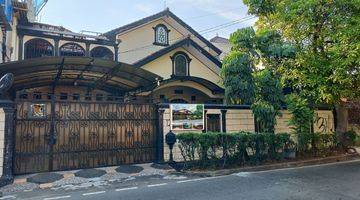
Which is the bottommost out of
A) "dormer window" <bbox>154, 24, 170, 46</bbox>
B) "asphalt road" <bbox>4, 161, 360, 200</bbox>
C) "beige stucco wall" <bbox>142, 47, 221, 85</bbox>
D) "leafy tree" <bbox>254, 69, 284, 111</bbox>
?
"asphalt road" <bbox>4, 161, 360, 200</bbox>

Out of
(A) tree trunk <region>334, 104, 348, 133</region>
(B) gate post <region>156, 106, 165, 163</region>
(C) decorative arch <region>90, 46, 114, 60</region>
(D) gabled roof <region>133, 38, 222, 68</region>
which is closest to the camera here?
(B) gate post <region>156, 106, 165, 163</region>

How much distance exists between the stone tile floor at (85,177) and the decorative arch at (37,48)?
9345 mm

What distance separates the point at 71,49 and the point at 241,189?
1289cm

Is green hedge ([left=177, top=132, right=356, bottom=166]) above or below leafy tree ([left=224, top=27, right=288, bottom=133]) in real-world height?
below

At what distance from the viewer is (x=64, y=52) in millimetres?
16344

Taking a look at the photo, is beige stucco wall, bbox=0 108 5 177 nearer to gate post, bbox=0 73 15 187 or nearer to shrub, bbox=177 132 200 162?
gate post, bbox=0 73 15 187

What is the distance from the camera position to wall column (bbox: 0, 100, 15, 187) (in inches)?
305

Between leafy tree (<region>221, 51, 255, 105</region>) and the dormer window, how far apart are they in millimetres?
8294

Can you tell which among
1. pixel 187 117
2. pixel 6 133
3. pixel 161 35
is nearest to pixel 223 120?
pixel 187 117

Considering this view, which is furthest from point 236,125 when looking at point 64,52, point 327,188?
point 64,52

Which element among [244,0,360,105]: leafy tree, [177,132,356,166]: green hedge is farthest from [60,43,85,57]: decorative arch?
[244,0,360,105]: leafy tree

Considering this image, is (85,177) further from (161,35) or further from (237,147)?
(161,35)

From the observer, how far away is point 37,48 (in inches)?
625

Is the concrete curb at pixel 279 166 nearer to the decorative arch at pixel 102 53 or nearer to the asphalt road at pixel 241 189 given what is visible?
the asphalt road at pixel 241 189
